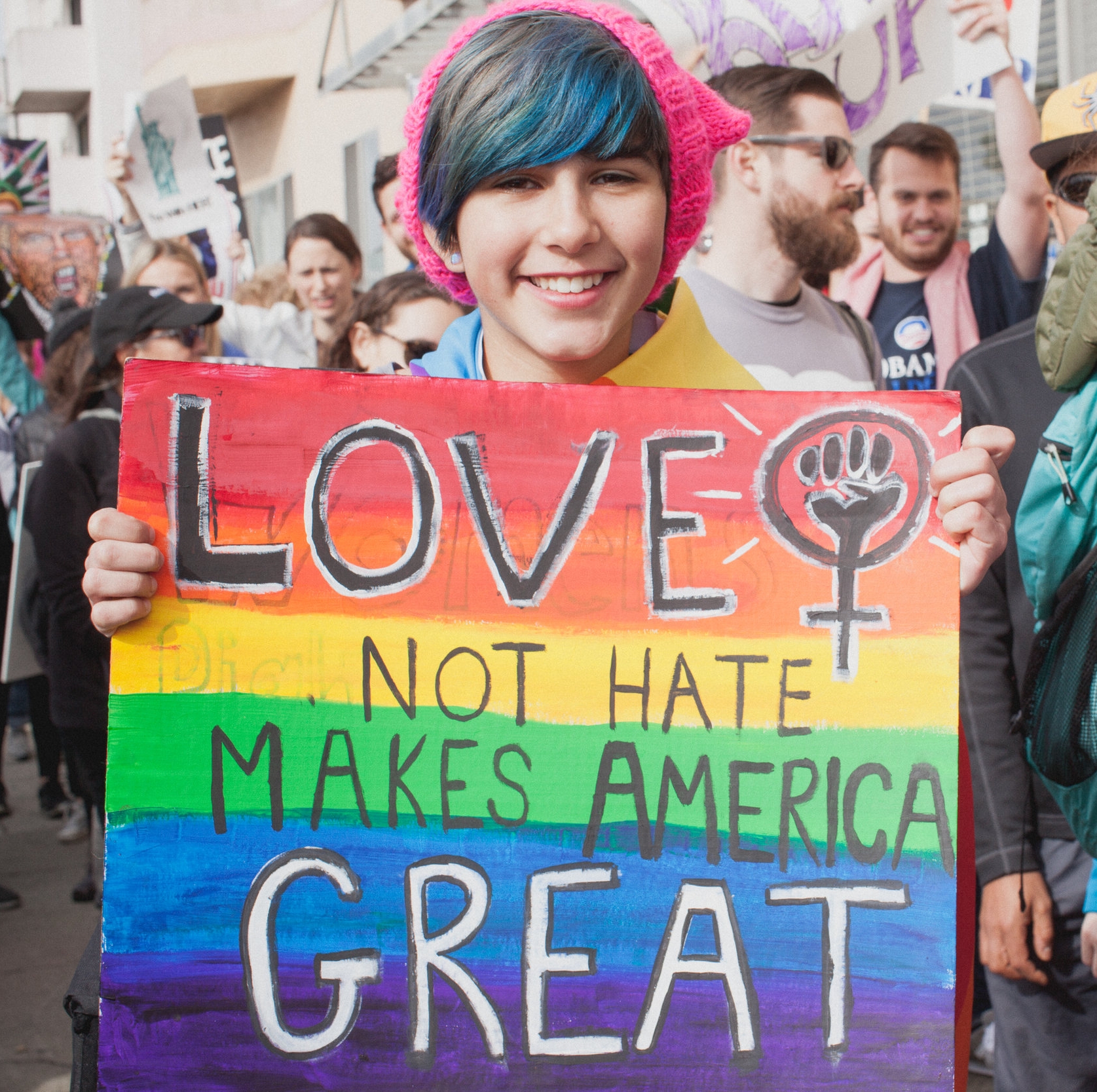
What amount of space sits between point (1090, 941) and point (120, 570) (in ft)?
5.08

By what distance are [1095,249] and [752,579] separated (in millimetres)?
802

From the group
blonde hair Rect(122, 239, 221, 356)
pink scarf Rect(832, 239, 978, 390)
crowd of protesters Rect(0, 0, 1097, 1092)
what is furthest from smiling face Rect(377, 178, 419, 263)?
pink scarf Rect(832, 239, 978, 390)

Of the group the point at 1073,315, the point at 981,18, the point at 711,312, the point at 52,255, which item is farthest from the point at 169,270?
the point at 52,255

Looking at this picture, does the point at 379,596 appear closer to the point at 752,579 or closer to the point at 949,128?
the point at 752,579

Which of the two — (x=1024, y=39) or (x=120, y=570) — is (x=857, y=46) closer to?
(x=1024, y=39)

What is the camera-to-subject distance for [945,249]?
3.43 metres

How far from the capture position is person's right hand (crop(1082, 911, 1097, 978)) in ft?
5.93

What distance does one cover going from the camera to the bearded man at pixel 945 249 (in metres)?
3.04

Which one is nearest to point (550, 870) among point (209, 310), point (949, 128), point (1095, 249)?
point (1095, 249)

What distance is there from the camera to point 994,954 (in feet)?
6.78

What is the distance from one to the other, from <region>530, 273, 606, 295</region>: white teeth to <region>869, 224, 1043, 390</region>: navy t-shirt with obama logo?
78.9 inches

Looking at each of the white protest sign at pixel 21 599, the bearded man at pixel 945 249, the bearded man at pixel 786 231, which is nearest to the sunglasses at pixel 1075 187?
the bearded man at pixel 786 231

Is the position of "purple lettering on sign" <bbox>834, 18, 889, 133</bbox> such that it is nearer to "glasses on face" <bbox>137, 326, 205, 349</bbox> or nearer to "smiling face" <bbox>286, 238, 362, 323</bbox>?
"glasses on face" <bbox>137, 326, 205, 349</bbox>

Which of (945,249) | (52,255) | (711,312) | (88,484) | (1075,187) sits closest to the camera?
(1075,187)
